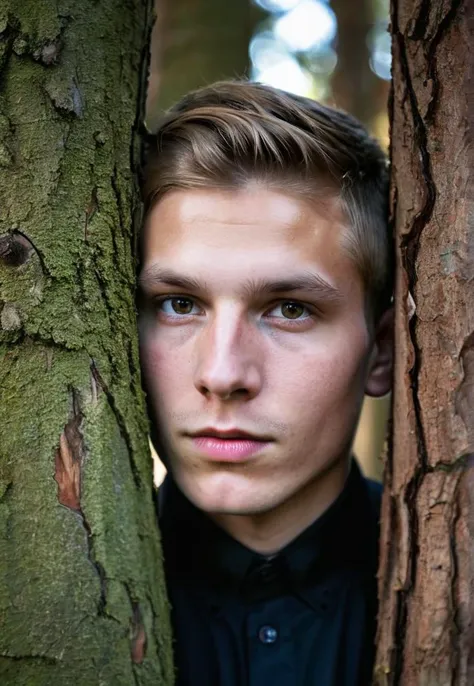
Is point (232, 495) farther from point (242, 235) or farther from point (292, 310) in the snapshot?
point (242, 235)

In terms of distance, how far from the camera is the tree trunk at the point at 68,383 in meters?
1.52

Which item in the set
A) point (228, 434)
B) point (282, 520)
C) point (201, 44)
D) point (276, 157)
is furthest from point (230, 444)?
point (201, 44)

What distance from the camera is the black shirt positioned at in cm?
202

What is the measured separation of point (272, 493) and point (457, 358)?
64cm

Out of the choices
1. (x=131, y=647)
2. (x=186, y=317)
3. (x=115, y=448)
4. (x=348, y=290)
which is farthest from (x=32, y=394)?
(x=348, y=290)

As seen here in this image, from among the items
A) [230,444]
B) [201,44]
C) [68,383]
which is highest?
[201,44]

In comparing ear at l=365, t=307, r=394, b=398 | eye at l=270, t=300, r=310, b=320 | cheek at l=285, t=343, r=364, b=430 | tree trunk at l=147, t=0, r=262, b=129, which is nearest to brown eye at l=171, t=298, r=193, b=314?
eye at l=270, t=300, r=310, b=320

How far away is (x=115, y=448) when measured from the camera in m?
1.63

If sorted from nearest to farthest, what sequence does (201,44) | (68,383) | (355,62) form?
(68,383), (201,44), (355,62)

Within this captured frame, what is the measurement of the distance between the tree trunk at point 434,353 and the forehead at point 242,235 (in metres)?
0.28

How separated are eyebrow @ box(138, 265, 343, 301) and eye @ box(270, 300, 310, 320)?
0.17ft

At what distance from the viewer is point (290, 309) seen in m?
1.92

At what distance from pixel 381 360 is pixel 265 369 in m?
0.49

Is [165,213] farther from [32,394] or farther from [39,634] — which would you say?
[39,634]
